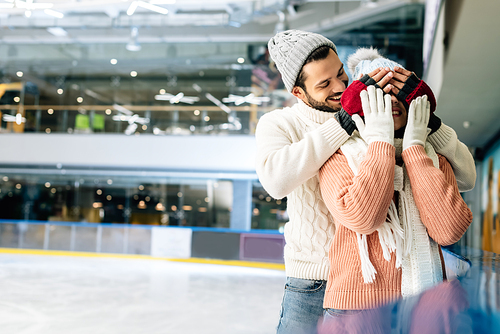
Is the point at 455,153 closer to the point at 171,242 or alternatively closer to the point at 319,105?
the point at 319,105

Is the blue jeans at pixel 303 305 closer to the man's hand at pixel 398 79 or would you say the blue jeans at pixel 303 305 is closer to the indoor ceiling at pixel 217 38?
the man's hand at pixel 398 79

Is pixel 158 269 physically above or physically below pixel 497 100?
below

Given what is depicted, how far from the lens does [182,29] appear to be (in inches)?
532

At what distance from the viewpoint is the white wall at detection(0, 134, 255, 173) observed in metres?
11.4

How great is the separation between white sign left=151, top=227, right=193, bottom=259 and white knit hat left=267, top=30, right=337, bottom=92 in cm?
957

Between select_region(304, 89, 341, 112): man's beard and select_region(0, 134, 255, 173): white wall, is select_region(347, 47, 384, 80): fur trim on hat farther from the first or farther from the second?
select_region(0, 134, 255, 173): white wall

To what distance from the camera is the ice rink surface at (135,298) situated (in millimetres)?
4383

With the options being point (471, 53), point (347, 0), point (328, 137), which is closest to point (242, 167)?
point (347, 0)

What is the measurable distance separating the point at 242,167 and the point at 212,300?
18.8 feet

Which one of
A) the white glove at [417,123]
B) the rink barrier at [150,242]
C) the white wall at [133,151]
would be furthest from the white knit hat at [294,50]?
the white wall at [133,151]

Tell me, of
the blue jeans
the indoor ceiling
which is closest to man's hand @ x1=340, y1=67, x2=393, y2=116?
the blue jeans

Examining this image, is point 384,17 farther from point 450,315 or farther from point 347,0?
point 450,315

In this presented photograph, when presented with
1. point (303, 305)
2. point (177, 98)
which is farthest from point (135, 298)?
point (177, 98)

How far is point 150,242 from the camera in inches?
417
